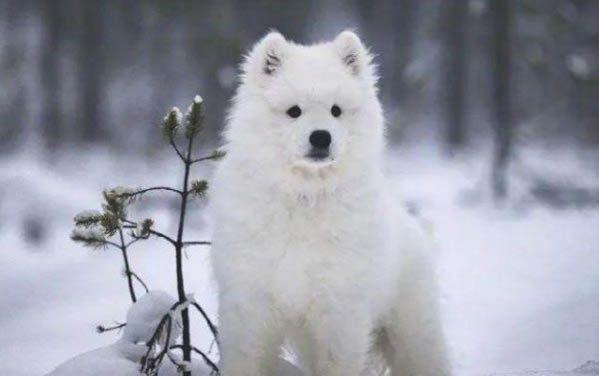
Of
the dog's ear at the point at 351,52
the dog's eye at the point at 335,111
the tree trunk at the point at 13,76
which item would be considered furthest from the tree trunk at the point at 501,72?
the dog's eye at the point at 335,111

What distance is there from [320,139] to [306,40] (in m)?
8.97

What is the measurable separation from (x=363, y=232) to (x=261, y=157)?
1.67 feet

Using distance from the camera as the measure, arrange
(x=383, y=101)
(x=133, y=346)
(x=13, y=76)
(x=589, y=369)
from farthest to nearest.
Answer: (x=13, y=76), (x=383, y=101), (x=589, y=369), (x=133, y=346)

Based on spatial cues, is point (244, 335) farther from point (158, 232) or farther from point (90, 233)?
point (90, 233)

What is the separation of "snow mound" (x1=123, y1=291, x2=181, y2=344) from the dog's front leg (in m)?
0.30

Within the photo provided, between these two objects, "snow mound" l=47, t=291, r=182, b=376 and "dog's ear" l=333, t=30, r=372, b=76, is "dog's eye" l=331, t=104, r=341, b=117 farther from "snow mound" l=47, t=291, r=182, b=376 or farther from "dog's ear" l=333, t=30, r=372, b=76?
"snow mound" l=47, t=291, r=182, b=376

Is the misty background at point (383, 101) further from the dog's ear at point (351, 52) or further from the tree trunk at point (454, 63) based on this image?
the dog's ear at point (351, 52)

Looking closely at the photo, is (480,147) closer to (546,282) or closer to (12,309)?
(546,282)

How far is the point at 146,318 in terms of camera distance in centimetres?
340

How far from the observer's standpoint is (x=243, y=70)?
11.4 feet

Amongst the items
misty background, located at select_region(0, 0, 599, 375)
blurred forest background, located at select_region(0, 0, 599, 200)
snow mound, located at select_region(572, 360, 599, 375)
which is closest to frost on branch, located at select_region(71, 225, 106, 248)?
snow mound, located at select_region(572, 360, 599, 375)

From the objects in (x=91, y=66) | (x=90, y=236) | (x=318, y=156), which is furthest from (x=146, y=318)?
(x=91, y=66)

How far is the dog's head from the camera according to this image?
303 cm

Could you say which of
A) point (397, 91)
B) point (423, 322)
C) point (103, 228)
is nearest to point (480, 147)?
point (397, 91)
